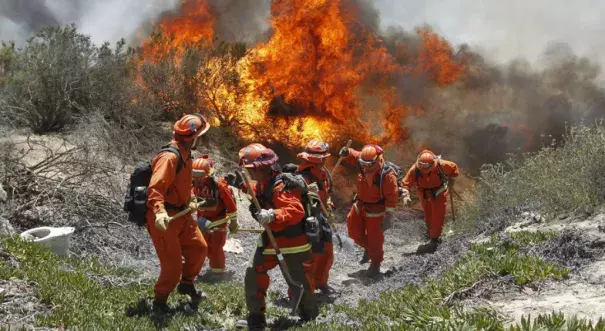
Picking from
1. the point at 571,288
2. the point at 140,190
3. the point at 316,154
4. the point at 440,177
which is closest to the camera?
the point at 571,288

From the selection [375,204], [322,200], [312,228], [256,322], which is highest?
[322,200]

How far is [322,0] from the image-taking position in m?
17.7

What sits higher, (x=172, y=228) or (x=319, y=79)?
(x=319, y=79)

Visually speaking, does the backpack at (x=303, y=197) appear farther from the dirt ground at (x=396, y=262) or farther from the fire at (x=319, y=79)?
the fire at (x=319, y=79)

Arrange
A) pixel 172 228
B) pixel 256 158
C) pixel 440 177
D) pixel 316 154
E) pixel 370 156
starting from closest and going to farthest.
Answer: pixel 256 158, pixel 172 228, pixel 316 154, pixel 370 156, pixel 440 177

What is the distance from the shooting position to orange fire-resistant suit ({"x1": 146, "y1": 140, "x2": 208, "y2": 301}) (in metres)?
4.96

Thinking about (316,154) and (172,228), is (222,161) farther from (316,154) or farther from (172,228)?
(172,228)

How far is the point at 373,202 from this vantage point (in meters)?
8.55

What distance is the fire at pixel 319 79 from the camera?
1750cm

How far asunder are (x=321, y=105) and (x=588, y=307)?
13983mm

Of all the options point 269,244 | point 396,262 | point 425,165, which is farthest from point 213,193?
point 396,262

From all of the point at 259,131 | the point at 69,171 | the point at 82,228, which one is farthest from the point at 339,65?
the point at 82,228

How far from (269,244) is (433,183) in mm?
5097

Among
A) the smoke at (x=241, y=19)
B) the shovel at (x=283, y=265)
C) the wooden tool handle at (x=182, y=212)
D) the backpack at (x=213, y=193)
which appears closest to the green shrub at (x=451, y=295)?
the shovel at (x=283, y=265)
